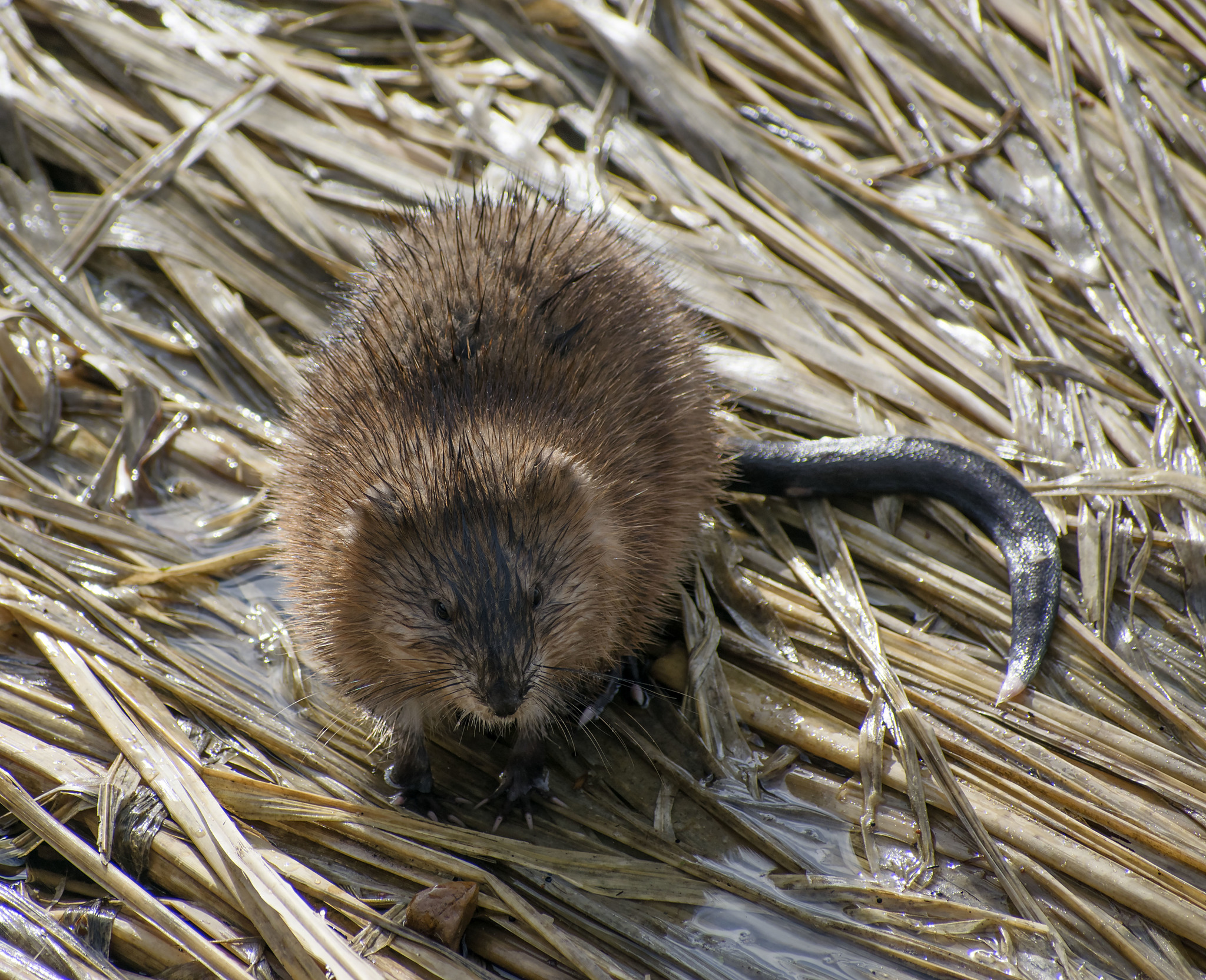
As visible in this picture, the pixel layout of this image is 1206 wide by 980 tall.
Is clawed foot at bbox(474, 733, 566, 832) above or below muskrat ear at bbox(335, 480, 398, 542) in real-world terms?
below

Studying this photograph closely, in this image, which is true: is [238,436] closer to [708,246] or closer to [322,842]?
[322,842]

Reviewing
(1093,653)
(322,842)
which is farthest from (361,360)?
(1093,653)

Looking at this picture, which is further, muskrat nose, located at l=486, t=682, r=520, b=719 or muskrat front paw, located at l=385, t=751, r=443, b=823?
muskrat front paw, located at l=385, t=751, r=443, b=823

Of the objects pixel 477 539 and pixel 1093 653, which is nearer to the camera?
pixel 477 539

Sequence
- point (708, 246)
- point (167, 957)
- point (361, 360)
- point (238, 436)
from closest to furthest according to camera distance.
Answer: point (167, 957), point (361, 360), point (238, 436), point (708, 246)

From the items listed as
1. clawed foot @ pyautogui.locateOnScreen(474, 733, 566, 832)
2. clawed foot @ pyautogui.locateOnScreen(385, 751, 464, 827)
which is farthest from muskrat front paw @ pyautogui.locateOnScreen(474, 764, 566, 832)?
clawed foot @ pyautogui.locateOnScreen(385, 751, 464, 827)

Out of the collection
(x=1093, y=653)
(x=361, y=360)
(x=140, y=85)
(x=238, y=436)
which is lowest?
(x=238, y=436)

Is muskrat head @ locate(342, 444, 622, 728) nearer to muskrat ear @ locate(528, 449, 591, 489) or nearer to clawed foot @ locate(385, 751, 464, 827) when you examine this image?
muskrat ear @ locate(528, 449, 591, 489)

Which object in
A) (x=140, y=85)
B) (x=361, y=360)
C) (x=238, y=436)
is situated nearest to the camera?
(x=361, y=360)

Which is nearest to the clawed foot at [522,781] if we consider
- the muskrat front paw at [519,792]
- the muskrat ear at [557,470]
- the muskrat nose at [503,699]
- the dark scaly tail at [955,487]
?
the muskrat front paw at [519,792]
